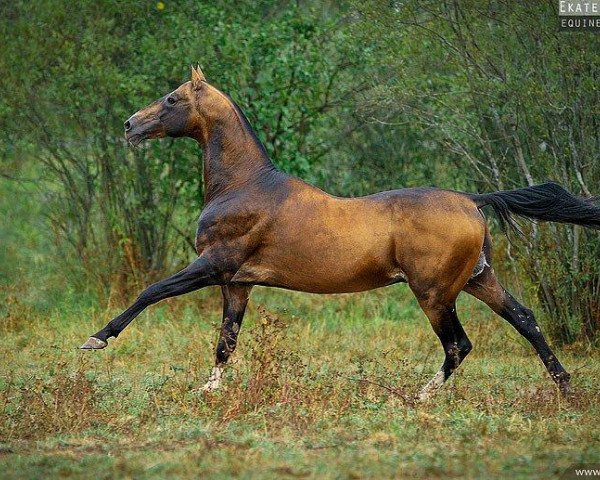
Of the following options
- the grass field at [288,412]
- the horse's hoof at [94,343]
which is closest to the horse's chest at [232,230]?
the grass field at [288,412]

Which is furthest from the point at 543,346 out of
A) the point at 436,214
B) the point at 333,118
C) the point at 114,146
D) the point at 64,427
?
the point at 114,146

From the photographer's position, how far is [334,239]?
8633 millimetres

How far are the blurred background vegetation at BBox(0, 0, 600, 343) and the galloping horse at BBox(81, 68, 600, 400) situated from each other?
6.42 feet

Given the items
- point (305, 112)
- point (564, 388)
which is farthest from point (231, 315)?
point (305, 112)

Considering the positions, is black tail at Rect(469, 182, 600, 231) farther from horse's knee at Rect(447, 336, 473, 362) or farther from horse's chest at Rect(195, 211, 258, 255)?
horse's chest at Rect(195, 211, 258, 255)

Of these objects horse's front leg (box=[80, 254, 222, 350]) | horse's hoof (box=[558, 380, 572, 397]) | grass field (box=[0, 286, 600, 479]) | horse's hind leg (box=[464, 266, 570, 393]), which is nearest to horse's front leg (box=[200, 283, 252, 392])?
grass field (box=[0, 286, 600, 479])

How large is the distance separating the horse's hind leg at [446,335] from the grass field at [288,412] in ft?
0.42

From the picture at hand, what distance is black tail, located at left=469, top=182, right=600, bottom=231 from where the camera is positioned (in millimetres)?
8938

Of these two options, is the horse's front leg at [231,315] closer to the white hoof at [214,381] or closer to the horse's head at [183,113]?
the white hoof at [214,381]

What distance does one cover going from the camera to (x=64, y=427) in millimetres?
7383

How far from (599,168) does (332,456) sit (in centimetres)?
537

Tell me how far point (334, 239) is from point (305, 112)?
Result: 16.2 feet

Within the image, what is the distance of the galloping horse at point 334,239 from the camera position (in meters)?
8.55

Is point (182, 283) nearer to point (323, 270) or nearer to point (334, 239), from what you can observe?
point (323, 270)
